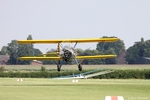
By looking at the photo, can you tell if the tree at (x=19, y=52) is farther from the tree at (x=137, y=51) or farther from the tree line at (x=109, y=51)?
the tree at (x=137, y=51)

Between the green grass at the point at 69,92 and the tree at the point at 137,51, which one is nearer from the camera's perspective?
the green grass at the point at 69,92

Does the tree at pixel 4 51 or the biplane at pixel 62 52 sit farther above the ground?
the tree at pixel 4 51

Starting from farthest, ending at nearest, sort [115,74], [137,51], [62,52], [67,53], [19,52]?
[137,51] → [19,52] → [115,74] → [62,52] → [67,53]

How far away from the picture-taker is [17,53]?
138 metres

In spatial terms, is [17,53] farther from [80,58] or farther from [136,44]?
[80,58]

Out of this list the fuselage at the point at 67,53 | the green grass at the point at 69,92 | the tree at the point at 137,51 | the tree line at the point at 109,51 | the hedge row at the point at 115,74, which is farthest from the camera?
the tree at the point at 137,51

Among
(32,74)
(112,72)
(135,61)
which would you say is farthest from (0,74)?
(135,61)

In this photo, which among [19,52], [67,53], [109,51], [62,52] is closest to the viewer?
[67,53]

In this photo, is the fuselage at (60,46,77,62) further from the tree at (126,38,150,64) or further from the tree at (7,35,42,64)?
the tree at (126,38,150,64)

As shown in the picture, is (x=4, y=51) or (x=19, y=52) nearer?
(x=19, y=52)

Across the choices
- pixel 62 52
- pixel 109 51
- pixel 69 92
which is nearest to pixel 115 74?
pixel 62 52

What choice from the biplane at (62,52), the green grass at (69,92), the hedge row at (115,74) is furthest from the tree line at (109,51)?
the green grass at (69,92)

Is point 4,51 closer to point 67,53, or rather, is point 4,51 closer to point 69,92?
point 67,53

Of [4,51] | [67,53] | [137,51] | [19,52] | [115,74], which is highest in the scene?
[4,51]
